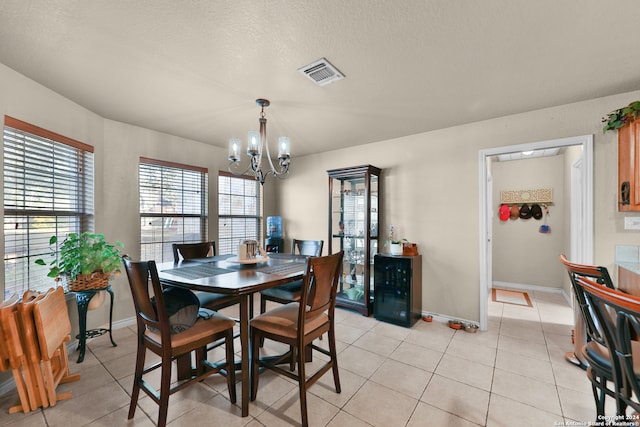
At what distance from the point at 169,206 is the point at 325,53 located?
9.89 feet

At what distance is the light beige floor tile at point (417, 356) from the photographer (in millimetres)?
2422

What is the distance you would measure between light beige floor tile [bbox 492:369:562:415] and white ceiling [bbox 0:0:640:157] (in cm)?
249

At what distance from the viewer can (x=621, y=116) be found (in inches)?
92.1

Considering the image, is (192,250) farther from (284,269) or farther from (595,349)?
(595,349)

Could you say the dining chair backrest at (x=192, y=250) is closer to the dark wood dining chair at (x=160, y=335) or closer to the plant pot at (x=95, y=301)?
the plant pot at (x=95, y=301)

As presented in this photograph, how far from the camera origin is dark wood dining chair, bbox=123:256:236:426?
154 centimetres

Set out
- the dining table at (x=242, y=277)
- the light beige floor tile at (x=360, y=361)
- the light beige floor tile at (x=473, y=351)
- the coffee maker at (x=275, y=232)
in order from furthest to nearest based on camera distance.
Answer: the coffee maker at (x=275, y=232), the light beige floor tile at (x=473, y=351), the light beige floor tile at (x=360, y=361), the dining table at (x=242, y=277)

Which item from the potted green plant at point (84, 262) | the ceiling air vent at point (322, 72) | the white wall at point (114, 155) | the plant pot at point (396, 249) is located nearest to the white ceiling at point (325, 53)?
the ceiling air vent at point (322, 72)

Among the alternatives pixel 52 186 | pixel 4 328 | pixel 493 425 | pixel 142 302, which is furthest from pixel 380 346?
pixel 52 186

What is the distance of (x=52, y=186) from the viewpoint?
8.32 feet

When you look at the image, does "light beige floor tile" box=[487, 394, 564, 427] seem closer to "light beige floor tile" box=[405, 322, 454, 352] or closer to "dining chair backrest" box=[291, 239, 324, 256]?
"light beige floor tile" box=[405, 322, 454, 352]

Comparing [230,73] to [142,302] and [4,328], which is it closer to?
[142,302]

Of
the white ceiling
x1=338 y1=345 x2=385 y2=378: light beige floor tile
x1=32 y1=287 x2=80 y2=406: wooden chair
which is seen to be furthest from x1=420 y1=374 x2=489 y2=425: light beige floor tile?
x1=32 y1=287 x2=80 y2=406: wooden chair

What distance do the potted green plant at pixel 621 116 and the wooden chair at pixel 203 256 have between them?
371 centimetres
